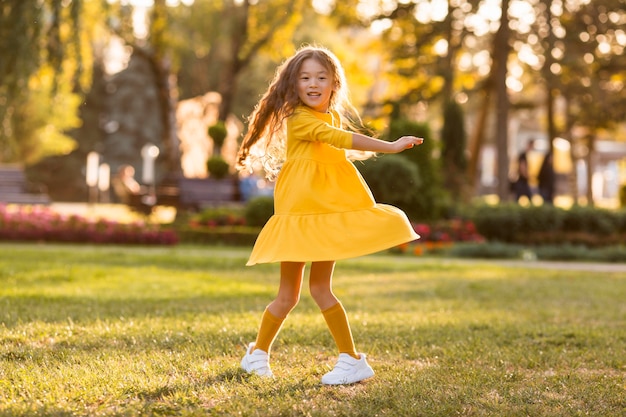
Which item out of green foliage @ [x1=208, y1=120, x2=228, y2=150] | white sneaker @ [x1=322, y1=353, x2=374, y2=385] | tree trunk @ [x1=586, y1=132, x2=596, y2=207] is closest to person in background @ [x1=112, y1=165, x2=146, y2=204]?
green foliage @ [x1=208, y1=120, x2=228, y2=150]

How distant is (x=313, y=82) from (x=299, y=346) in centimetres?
169

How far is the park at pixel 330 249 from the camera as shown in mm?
4242

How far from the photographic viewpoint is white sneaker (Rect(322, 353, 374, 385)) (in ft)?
14.2

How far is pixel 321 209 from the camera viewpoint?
4.40 metres

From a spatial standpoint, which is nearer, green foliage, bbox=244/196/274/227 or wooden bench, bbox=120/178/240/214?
green foliage, bbox=244/196/274/227

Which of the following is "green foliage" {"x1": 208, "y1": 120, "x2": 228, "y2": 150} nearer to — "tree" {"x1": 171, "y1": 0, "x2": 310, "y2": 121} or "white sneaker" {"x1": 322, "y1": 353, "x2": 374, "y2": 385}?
"tree" {"x1": 171, "y1": 0, "x2": 310, "y2": 121}

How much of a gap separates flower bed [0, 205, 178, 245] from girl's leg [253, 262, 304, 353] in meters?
10.9

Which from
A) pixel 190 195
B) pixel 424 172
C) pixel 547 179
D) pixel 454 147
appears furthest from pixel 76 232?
pixel 547 179

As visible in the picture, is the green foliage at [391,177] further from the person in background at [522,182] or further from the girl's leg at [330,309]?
the girl's leg at [330,309]

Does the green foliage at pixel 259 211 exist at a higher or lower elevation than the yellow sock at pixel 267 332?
higher

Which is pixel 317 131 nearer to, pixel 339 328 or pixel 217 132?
pixel 339 328

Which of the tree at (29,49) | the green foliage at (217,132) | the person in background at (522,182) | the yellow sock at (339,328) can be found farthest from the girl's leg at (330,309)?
the person in background at (522,182)

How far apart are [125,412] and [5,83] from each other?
429 inches

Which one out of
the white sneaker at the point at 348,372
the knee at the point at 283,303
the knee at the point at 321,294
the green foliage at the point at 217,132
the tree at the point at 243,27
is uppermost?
the tree at the point at 243,27
